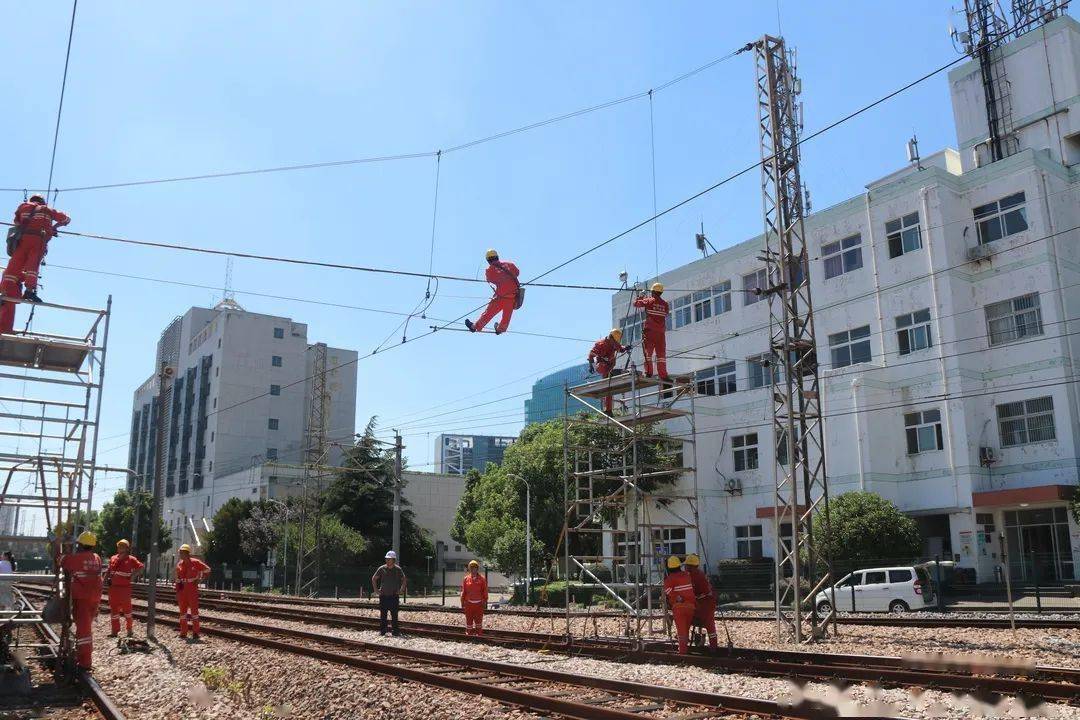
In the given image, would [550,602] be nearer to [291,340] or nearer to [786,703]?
[786,703]

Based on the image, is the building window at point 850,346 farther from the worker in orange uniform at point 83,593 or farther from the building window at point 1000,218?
the worker in orange uniform at point 83,593

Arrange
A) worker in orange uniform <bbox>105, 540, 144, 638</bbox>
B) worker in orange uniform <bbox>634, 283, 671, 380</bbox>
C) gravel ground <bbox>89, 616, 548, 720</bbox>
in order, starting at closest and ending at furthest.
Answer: gravel ground <bbox>89, 616, 548, 720</bbox>
worker in orange uniform <bbox>634, 283, 671, 380</bbox>
worker in orange uniform <bbox>105, 540, 144, 638</bbox>

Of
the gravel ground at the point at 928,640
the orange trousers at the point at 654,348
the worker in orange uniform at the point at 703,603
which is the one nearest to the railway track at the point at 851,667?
the worker in orange uniform at the point at 703,603

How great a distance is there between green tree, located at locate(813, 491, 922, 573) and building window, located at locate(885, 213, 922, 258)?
433 inches

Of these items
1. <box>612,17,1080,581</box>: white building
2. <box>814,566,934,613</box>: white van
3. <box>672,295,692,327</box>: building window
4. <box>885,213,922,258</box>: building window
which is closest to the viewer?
<box>814,566,934,613</box>: white van

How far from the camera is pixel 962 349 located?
114 ft

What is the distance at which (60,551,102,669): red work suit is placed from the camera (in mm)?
11773

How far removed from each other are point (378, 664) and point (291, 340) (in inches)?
3284

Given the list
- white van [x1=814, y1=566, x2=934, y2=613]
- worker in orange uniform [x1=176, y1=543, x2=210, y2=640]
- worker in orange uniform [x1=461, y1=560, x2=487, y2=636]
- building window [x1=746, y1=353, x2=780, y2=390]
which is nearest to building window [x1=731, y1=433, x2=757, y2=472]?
building window [x1=746, y1=353, x2=780, y2=390]

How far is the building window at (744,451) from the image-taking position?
41594 mm

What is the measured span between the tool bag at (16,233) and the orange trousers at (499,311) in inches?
288

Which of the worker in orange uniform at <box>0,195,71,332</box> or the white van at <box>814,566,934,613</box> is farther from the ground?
the worker in orange uniform at <box>0,195,71,332</box>

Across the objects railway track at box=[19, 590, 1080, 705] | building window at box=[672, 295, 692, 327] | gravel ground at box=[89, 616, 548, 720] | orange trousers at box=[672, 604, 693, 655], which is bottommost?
gravel ground at box=[89, 616, 548, 720]

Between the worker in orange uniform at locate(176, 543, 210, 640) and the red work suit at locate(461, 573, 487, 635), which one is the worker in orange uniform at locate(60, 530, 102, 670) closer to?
the worker in orange uniform at locate(176, 543, 210, 640)
